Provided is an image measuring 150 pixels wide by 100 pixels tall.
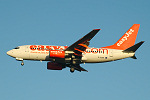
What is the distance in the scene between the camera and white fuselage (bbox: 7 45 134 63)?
67.6 meters

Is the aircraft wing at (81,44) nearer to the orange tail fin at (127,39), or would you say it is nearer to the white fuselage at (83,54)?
the white fuselage at (83,54)

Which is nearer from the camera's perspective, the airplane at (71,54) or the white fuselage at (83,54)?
the airplane at (71,54)

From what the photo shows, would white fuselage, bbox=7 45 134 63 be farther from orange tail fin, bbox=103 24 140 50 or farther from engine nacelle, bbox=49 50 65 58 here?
orange tail fin, bbox=103 24 140 50

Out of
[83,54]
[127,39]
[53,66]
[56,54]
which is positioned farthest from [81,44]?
[127,39]

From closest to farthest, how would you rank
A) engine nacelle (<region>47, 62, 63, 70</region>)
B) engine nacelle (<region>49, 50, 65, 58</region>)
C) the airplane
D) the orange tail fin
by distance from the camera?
1. engine nacelle (<region>49, 50, 65, 58</region>)
2. the airplane
3. engine nacelle (<region>47, 62, 63, 70</region>)
4. the orange tail fin

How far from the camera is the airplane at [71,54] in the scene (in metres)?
66.1

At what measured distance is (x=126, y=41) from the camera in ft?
244

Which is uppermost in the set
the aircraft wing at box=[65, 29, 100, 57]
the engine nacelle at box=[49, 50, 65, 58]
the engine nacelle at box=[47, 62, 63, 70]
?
the aircraft wing at box=[65, 29, 100, 57]

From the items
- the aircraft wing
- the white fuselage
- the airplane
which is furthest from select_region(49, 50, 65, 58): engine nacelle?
the white fuselage

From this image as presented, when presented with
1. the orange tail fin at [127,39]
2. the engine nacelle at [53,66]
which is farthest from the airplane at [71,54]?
the orange tail fin at [127,39]

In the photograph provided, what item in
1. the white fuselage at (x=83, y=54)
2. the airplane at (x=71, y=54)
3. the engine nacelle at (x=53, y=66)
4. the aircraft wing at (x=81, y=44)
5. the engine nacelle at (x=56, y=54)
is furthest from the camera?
the engine nacelle at (x=53, y=66)

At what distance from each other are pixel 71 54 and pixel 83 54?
2.93 metres

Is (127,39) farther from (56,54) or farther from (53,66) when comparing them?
(56,54)

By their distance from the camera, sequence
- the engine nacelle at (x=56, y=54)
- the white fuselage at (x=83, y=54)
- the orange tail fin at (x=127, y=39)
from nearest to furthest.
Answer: the engine nacelle at (x=56, y=54) < the white fuselage at (x=83, y=54) < the orange tail fin at (x=127, y=39)
